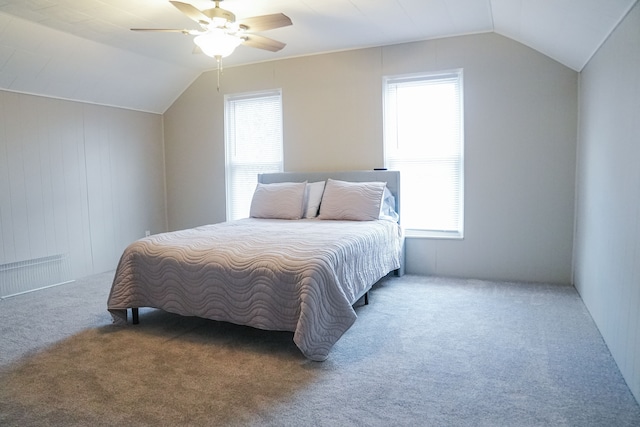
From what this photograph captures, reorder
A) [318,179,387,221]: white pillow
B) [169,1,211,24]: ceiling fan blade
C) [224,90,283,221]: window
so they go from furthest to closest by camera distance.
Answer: [224,90,283,221]: window, [318,179,387,221]: white pillow, [169,1,211,24]: ceiling fan blade

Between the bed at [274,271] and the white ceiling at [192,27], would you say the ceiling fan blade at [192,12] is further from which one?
the bed at [274,271]

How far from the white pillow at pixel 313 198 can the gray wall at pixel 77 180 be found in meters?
2.24

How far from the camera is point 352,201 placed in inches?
165

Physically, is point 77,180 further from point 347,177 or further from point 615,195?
point 615,195

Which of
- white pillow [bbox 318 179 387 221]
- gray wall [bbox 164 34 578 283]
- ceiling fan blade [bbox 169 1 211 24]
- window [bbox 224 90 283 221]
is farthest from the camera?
window [bbox 224 90 283 221]

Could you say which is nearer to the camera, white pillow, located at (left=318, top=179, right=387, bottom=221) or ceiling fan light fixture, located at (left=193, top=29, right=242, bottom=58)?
ceiling fan light fixture, located at (left=193, top=29, right=242, bottom=58)

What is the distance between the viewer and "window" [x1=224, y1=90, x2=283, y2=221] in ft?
17.0

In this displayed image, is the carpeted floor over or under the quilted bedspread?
under

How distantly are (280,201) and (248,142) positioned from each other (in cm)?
122

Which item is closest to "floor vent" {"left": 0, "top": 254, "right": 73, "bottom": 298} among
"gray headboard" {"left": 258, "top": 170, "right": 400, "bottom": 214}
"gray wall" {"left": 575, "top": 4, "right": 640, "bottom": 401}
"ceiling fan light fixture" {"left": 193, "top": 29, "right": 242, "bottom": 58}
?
"gray headboard" {"left": 258, "top": 170, "right": 400, "bottom": 214}

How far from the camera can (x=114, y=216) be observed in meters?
5.11

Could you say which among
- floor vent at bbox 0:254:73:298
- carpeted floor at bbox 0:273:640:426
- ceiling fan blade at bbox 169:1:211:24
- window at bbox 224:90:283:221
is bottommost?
carpeted floor at bbox 0:273:640:426

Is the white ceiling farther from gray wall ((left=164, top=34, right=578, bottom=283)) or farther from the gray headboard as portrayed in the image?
the gray headboard

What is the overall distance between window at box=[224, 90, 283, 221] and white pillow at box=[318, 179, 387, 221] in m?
1.07
